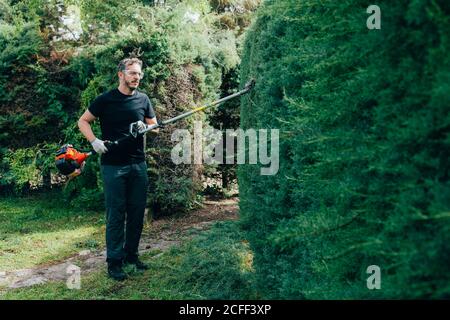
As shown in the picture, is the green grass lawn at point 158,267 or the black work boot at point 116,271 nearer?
the green grass lawn at point 158,267

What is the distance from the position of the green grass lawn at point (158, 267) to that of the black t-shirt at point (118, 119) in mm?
1332

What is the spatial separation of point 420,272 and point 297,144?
159cm

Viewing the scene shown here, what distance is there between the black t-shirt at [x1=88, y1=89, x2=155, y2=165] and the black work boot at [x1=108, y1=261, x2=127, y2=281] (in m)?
1.16

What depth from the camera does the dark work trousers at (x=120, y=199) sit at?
182 inches

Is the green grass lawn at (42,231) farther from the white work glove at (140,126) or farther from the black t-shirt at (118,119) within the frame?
the white work glove at (140,126)

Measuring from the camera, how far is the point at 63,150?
4652 mm

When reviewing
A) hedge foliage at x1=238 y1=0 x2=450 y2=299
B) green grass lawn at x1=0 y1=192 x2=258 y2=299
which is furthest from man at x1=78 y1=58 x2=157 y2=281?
hedge foliage at x1=238 y1=0 x2=450 y2=299

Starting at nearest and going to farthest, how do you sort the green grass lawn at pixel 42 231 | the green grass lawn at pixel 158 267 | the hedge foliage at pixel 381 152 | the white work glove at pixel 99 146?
the hedge foliage at pixel 381 152 < the green grass lawn at pixel 158 267 < the white work glove at pixel 99 146 < the green grass lawn at pixel 42 231

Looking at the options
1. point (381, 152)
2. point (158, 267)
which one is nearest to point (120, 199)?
point (158, 267)

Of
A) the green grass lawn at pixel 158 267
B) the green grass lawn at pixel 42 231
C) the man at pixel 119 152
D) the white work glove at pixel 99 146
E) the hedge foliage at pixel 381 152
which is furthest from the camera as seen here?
the green grass lawn at pixel 42 231

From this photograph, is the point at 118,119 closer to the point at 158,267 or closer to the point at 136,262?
the point at 136,262

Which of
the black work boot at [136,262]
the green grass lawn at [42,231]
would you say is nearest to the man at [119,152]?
the black work boot at [136,262]
